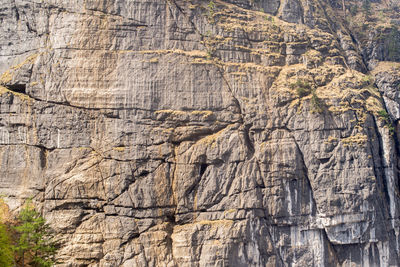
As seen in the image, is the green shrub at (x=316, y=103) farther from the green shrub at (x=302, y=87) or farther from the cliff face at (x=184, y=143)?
the green shrub at (x=302, y=87)

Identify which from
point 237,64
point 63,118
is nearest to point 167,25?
point 237,64

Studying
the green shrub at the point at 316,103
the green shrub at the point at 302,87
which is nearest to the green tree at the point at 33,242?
the green shrub at the point at 302,87

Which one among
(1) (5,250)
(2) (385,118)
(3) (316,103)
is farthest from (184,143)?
(2) (385,118)

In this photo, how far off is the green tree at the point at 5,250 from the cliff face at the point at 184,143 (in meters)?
3.50

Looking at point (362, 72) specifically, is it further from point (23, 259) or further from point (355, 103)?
point (23, 259)

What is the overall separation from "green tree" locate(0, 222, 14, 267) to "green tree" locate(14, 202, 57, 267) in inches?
22.3

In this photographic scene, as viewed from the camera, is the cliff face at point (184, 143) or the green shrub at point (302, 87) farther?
the green shrub at point (302, 87)

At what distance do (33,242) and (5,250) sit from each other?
266 centimetres

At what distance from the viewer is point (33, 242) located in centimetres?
2180

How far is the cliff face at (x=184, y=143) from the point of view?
23922mm

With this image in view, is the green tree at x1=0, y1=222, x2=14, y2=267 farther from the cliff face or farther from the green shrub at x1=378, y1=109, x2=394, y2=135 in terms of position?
the green shrub at x1=378, y1=109, x2=394, y2=135

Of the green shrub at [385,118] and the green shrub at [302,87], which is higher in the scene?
the green shrub at [302,87]

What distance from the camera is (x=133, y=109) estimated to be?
975 inches

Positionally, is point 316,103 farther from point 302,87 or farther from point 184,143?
point 184,143
